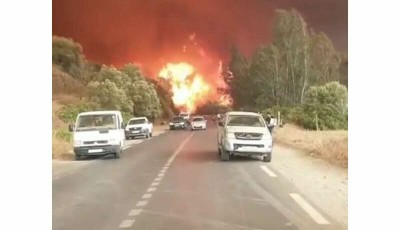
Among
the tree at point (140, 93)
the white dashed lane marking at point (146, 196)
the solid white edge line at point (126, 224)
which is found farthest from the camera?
the tree at point (140, 93)

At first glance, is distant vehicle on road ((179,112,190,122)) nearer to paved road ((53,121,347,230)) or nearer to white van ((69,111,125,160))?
paved road ((53,121,347,230))

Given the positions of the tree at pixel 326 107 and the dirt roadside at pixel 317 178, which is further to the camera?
the tree at pixel 326 107

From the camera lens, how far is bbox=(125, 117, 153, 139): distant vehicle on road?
437 centimetres

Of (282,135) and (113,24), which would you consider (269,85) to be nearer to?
(282,135)

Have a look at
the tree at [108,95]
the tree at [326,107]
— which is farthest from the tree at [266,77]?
the tree at [108,95]

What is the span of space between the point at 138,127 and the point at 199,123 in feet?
1.61

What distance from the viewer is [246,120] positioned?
4430mm

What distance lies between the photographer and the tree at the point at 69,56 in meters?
4.14

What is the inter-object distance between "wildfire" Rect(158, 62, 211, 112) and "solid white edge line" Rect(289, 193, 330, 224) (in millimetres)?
1054

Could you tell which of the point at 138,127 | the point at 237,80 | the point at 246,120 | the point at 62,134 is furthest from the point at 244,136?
the point at 62,134

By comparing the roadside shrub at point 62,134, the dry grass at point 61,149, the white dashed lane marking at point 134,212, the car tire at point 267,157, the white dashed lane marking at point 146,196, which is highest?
the roadside shrub at point 62,134

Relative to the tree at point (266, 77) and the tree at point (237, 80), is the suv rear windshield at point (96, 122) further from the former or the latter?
the tree at point (266, 77)

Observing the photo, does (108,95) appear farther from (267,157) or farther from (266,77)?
(267,157)

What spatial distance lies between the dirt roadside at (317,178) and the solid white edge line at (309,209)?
6cm
